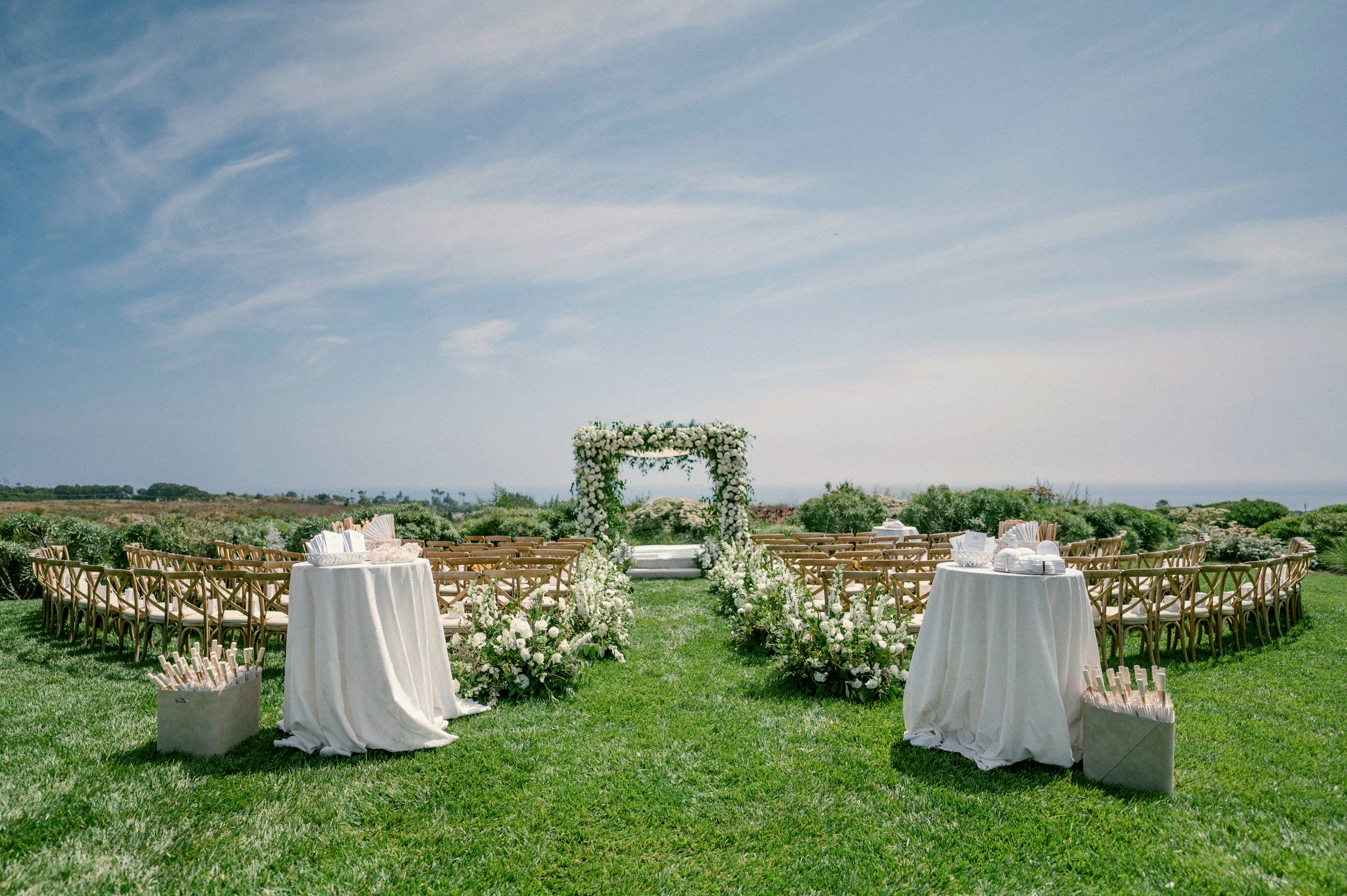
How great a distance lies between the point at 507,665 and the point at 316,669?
1.51m

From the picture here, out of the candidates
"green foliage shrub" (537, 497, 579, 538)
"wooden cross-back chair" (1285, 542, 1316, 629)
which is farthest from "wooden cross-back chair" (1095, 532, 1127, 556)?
"green foliage shrub" (537, 497, 579, 538)

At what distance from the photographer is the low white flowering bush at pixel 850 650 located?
546 centimetres

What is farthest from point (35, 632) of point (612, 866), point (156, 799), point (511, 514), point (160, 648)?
point (511, 514)

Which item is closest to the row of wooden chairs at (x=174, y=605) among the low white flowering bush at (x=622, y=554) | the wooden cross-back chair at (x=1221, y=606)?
the low white flowering bush at (x=622, y=554)

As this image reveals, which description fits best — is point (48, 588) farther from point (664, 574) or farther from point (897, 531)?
point (897, 531)

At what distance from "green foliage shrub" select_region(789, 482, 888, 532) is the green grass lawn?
462 inches

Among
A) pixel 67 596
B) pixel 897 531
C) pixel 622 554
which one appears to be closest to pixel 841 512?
pixel 897 531

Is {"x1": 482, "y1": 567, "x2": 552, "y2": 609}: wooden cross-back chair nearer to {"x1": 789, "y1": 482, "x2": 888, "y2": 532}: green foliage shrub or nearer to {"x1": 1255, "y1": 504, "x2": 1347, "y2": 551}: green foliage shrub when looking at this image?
{"x1": 789, "y1": 482, "x2": 888, "y2": 532}: green foliage shrub

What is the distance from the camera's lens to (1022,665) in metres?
4.05

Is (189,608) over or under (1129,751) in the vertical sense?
over

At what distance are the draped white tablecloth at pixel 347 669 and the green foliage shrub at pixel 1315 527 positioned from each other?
16034mm

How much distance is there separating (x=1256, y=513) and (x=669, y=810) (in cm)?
1991

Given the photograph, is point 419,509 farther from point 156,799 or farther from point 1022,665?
point 1022,665

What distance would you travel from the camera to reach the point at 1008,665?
4.07m
